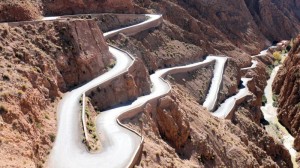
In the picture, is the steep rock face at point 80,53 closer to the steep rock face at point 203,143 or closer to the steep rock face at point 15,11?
the steep rock face at point 15,11

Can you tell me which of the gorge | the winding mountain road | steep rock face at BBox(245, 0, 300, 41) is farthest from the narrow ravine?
steep rock face at BBox(245, 0, 300, 41)

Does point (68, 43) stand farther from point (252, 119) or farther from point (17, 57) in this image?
point (252, 119)

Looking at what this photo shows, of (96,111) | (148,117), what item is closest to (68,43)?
(96,111)

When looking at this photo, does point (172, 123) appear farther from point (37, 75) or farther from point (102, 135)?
point (37, 75)

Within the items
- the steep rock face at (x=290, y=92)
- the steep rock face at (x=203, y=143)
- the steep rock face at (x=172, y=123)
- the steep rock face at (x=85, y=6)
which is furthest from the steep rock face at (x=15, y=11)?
the steep rock face at (x=290, y=92)

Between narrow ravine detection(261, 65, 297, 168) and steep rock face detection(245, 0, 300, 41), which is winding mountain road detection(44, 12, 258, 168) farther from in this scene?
steep rock face detection(245, 0, 300, 41)
